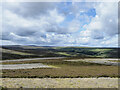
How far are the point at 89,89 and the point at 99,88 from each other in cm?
174

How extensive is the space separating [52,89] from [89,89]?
224 inches

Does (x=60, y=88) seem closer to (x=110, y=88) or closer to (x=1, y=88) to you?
(x=110, y=88)

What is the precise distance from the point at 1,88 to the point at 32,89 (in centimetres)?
469

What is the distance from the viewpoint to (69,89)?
1647 centimetres

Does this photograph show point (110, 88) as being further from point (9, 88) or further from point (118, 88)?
point (9, 88)

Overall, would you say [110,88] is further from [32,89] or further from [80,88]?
[32,89]

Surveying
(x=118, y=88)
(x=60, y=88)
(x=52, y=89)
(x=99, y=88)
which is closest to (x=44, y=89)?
(x=52, y=89)

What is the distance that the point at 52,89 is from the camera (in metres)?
16.2

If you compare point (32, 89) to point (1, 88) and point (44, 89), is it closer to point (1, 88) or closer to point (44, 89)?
point (44, 89)

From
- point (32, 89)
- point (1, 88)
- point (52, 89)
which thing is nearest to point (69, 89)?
point (52, 89)

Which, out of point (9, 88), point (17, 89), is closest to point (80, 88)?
point (17, 89)

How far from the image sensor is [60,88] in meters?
16.7

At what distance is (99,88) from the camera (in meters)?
16.7

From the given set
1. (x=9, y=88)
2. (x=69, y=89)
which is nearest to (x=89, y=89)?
(x=69, y=89)
